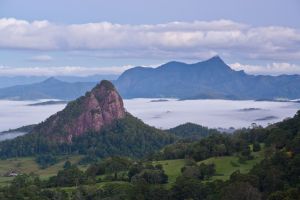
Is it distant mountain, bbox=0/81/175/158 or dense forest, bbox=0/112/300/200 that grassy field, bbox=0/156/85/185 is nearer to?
distant mountain, bbox=0/81/175/158

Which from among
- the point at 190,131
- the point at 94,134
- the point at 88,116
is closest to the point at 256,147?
the point at 94,134

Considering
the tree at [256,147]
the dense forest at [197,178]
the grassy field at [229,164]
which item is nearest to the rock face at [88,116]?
the dense forest at [197,178]

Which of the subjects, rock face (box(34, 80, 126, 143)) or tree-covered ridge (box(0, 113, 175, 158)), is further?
rock face (box(34, 80, 126, 143))

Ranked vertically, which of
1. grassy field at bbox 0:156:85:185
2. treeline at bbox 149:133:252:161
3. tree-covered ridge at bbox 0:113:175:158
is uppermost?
treeline at bbox 149:133:252:161

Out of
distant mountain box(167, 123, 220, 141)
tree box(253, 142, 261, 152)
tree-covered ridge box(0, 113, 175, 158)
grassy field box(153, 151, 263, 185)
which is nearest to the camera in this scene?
grassy field box(153, 151, 263, 185)


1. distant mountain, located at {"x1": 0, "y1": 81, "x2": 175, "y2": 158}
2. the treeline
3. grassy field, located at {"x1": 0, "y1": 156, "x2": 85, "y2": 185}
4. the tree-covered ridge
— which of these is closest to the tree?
the treeline

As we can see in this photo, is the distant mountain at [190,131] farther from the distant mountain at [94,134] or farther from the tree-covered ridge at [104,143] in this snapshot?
the distant mountain at [94,134]

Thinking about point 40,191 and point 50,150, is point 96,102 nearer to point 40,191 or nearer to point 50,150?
point 50,150

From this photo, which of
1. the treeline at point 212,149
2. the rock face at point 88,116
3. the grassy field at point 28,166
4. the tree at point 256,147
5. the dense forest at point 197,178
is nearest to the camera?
the dense forest at point 197,178
